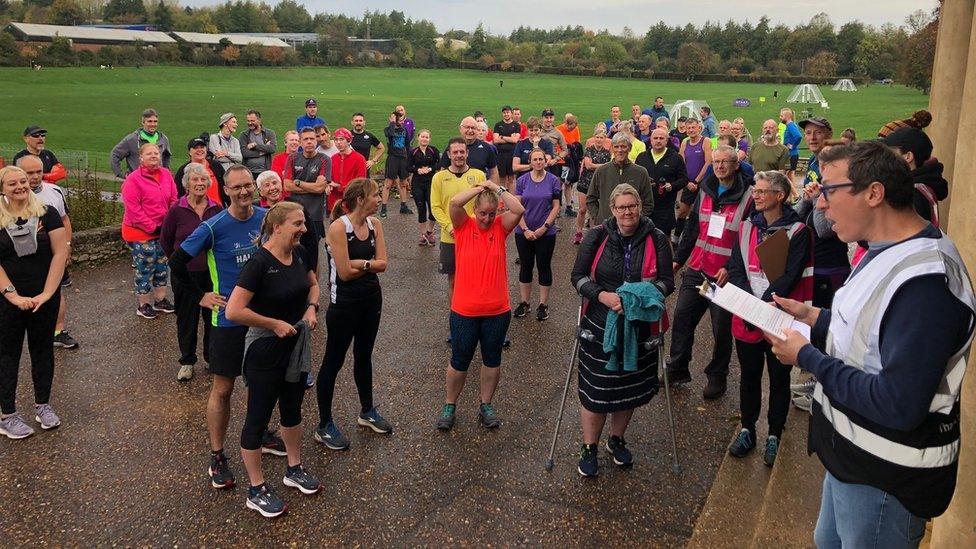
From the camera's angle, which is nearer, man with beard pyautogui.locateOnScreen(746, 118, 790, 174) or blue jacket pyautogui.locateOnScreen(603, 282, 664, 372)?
blue jacket pyautogui.locateOnScreen(603, 282, 664, 372)

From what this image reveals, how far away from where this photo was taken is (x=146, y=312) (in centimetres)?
786

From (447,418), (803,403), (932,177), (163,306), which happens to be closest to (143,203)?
(163,306)

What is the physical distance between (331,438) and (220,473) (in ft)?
2.70

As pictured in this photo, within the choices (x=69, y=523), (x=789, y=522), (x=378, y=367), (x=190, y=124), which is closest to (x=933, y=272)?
(x=789, y=522)

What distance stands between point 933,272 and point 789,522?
83.3 inches

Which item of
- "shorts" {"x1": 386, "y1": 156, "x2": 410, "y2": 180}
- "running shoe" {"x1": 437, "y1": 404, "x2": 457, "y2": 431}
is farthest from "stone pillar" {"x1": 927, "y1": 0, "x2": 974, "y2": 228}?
"shorts" {"x1": 386, "y1": 156, "x2": 410, "y2": 180}

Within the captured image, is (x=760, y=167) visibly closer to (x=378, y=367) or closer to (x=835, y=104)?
(x=378, y=367)

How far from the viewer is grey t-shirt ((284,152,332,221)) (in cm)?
862

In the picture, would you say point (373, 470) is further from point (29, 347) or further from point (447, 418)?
point (29, 347)

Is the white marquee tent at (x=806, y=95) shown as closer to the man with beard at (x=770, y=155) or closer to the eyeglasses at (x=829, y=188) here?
the man with beard at (x=770, y=155)

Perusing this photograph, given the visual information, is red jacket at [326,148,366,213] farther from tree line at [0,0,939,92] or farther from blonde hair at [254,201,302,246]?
tree line at [0,0,939,92]

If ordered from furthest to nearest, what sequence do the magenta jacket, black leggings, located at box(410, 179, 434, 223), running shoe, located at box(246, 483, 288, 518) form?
1. black leggings, located at box(410, 179, 434, 223)
2. the magenta jacket
3. running shoe, located at box(246, 483, 288, 518)

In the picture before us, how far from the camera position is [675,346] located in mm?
6184

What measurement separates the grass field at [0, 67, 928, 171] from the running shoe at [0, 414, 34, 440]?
1628 cm
